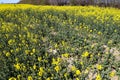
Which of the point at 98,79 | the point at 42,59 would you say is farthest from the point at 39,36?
the point at 98,79

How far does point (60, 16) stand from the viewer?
1273 cm

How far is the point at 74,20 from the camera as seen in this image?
452 inches

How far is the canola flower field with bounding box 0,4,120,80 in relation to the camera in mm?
6988

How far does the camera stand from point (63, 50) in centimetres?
838

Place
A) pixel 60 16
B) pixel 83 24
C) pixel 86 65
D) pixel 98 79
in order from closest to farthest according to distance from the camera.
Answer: pixel 98 79, pixel 86 65, pixel 83 24, pixel 60 16

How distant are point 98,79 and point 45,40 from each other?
3.75 meters

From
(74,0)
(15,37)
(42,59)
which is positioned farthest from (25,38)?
(74,0)

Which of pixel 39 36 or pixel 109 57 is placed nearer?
pixel 109 57

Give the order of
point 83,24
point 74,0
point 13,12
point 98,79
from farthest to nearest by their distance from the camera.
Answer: point 74,0, point 13,12, point 83,24, point 98,79

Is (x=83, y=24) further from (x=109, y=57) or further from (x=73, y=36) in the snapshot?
(x=109, y=57)

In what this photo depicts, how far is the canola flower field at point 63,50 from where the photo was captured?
22.9ft

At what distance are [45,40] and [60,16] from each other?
11.0ft

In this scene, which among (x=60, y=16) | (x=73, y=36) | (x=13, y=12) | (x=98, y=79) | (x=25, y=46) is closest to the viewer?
(x=98, y=79)

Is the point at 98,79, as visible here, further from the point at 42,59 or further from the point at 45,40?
the point at 45,40
